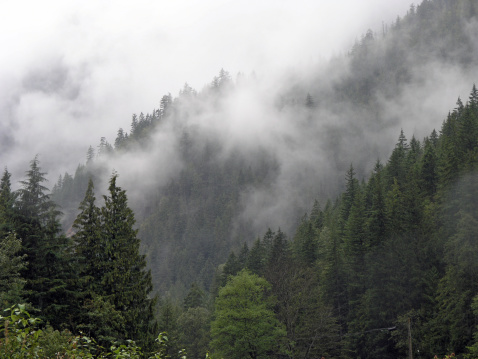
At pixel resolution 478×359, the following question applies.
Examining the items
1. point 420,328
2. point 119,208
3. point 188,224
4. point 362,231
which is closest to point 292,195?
point 188,224

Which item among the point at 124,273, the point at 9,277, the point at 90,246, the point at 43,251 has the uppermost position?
the point at 90,246

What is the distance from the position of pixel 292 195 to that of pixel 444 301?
161118 mm

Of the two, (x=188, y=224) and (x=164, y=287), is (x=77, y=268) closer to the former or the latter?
(x=164, y=287)

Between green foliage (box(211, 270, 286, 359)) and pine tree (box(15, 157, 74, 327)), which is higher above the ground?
pine tree (box(15, 157, 74, 327))

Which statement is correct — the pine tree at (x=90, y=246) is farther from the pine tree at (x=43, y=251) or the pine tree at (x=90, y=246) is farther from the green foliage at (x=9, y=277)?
the green foliage at (x=9, y=277)

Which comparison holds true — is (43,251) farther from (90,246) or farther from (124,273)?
(124,273)

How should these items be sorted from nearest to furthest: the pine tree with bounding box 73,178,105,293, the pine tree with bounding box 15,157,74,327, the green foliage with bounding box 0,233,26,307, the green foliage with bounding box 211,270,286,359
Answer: the green foliage with bounding box 0,233,26,307 < the pine tree with bounding box 15,157,74,327 < the pine tree with bounding box 73,178,105,293 < the green foliage with bounding box 211,270,286,359

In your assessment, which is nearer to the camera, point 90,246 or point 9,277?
point 9,277

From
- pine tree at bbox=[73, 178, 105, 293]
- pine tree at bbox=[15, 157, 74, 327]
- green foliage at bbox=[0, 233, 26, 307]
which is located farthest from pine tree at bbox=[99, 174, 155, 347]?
green foliage at bbox=[0, 233, 26, 307]

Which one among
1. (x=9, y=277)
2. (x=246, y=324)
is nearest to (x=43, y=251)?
(x=9, y=277)

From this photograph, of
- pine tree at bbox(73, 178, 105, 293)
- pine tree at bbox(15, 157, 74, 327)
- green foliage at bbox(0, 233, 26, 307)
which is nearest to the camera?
green foliage at bbox(0, 233, 26, 307)

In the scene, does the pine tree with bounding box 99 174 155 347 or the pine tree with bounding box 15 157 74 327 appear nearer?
the pine tree with bounding box 15 157 74 327

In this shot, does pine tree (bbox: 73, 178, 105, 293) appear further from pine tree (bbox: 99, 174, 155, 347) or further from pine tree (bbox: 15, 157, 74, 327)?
pine tree (bbox: 15, 157, 74, 327)

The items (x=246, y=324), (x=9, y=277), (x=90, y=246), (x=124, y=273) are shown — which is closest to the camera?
(x=9, y=277)
